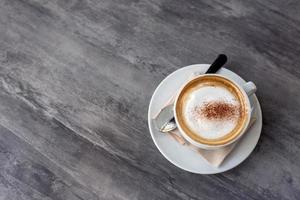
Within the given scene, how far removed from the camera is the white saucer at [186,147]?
944 millimetres

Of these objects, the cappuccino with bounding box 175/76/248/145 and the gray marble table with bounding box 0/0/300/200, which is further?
the gray marble table with bounding box 0/0/300/200

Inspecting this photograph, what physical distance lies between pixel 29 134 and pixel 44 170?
0.35ft

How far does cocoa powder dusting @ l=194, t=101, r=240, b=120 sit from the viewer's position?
2.93 feet

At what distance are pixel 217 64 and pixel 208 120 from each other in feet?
0.57

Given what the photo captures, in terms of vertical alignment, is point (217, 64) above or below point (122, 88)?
above

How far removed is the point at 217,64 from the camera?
1000 mm

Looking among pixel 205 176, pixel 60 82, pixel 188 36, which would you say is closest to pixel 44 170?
pixel 60 82

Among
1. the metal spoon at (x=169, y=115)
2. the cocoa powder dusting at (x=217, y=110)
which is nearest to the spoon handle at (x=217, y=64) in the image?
the metal spoon at (x=169, y=115)

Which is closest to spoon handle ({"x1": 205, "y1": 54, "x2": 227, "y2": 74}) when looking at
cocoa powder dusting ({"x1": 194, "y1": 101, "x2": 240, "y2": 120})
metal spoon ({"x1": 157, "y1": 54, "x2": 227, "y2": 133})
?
metal spoon ({"x1": 157, "y1": 54, "x2": 227, "y2": 133})

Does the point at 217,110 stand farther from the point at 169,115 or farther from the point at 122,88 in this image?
the point at 122,88

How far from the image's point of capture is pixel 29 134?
108 cm

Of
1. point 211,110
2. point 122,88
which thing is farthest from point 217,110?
point 122,88

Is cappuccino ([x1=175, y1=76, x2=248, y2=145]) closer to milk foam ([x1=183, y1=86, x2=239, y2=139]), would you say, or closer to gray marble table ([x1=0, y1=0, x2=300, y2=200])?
milk foam ([x1=183, y1=86, x2=239, y2=139])

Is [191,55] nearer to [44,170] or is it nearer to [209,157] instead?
[209,157]
